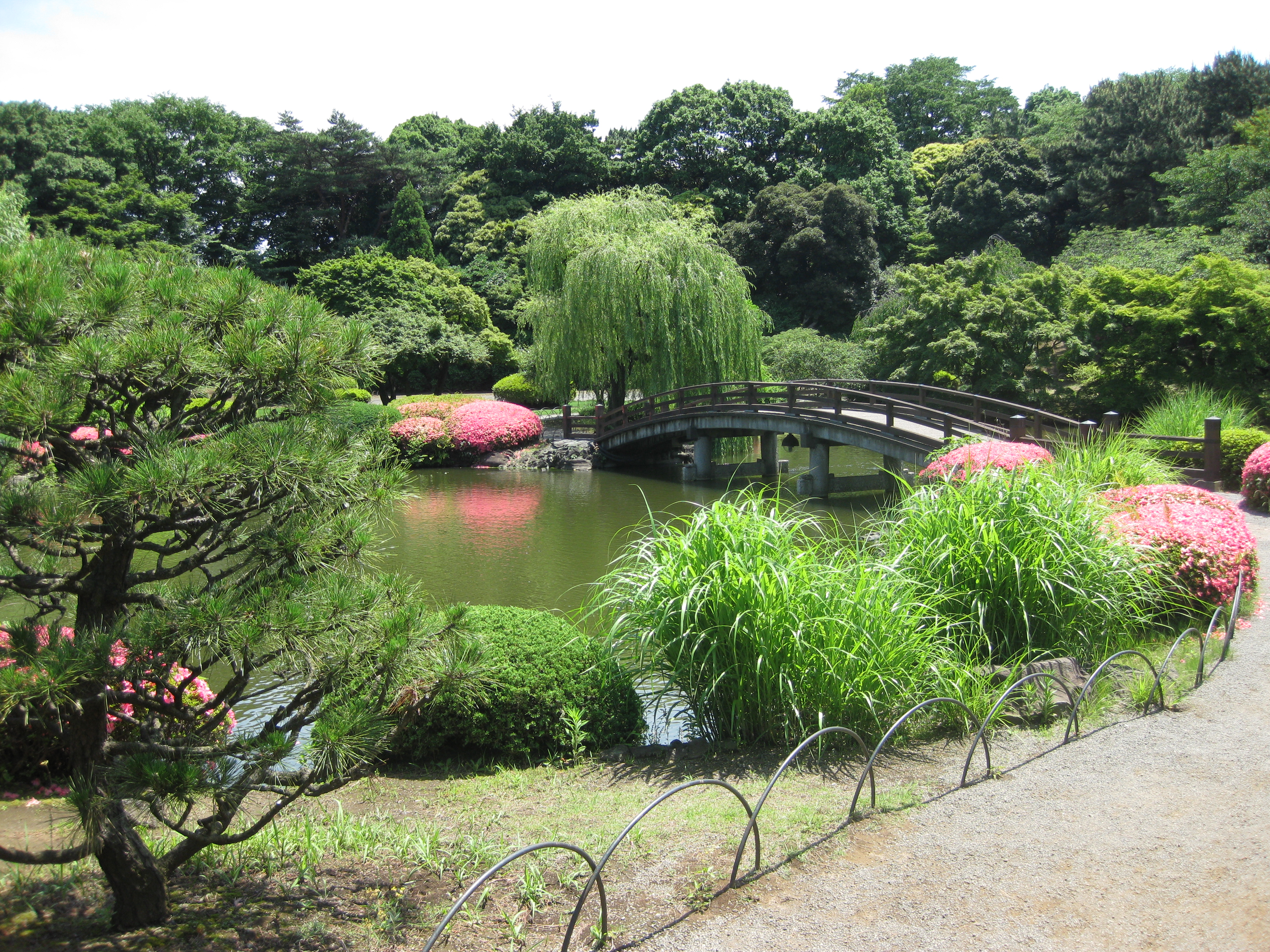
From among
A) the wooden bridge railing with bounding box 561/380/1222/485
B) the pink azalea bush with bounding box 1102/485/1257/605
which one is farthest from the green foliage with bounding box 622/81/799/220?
the pink azalea bush with bounding box 1102/485/1257/605

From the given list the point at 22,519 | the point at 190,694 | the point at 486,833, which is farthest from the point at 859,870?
the point at 190,694

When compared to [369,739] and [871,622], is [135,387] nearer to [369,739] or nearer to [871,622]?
[369,739]

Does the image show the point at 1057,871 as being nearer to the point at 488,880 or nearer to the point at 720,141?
the point at 488,880

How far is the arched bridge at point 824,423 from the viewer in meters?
15.5

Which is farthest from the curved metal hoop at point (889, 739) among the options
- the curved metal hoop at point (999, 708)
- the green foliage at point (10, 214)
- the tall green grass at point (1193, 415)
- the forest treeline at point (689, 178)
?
the forest treeline at point (689, 178)

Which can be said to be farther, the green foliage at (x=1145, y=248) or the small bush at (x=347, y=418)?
the green foliage at (x=1145, y=248)

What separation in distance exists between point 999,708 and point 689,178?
38.7 meters

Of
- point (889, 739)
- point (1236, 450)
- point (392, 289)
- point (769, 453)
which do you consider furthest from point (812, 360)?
point (889, 739)

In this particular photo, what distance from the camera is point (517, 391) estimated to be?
31.2 metres

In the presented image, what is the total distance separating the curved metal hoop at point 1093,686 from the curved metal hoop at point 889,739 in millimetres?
501

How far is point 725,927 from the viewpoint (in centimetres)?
323

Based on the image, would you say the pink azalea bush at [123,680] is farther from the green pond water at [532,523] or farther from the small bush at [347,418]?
the green pond water at [532,523]

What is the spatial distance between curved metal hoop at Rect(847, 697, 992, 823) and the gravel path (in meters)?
0.12

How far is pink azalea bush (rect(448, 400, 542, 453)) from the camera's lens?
2434cm
